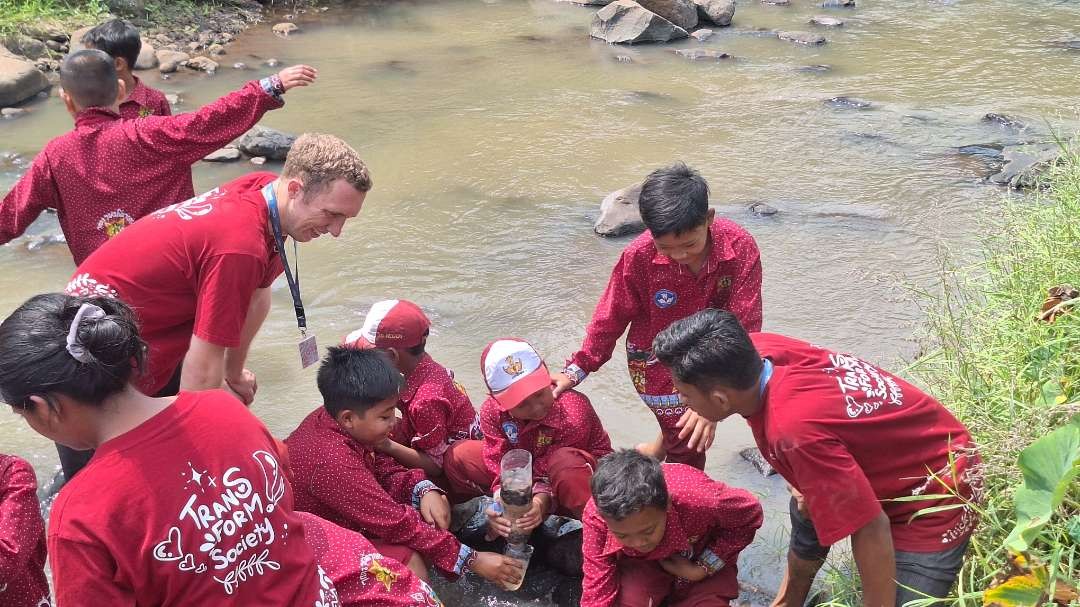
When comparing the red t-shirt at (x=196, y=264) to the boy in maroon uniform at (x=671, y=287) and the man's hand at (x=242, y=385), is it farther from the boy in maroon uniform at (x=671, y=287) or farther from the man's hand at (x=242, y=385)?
the boy in maroon uniform at (x=671, y=287)

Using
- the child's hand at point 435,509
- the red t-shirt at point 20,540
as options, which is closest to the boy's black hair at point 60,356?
the red t-shirt at point 20,540

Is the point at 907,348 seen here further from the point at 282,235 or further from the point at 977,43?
the point at 977,43

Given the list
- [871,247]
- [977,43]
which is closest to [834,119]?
[871,247]

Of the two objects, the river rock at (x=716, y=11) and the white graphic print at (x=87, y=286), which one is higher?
the white graphic print at (x=87, y=286)

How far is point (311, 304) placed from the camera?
5613 mm

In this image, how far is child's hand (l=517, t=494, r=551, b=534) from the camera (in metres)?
3.24

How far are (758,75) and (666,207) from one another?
7.62m

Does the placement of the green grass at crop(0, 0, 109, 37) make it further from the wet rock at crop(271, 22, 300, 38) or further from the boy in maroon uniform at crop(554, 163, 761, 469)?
the boy in maroon uniform at crop(554, 163, 761, 469)

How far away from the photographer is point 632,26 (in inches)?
461

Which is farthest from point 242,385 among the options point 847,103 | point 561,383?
point 847,103

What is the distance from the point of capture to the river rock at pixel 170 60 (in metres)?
10.2

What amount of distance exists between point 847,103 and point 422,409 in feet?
21.8

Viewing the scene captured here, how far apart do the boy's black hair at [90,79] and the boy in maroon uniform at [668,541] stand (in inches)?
91.7

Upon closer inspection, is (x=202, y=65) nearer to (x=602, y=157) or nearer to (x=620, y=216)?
(x=602, y=157)
